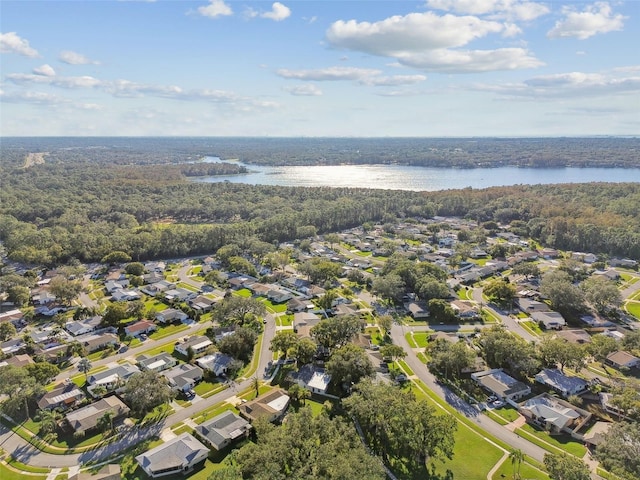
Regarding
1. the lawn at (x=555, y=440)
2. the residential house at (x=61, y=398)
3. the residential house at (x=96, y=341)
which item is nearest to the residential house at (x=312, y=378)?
the lawn at (x=555, y=440)

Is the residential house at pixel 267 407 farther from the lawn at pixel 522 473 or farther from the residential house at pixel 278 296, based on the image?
the residential house at pixel 278 296

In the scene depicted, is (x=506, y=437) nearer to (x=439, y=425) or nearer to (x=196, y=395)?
(x=439, y=425)

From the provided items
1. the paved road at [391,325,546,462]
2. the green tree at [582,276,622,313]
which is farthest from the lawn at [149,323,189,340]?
the green tree at [582,276,622,313]

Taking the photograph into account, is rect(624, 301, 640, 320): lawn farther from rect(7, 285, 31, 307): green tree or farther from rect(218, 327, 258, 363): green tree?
rect(7, 285, 31, 307): green tree

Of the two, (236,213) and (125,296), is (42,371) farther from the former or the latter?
(236,213)

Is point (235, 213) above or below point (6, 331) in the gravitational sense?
above

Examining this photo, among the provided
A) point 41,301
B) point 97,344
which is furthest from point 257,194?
point 97,344

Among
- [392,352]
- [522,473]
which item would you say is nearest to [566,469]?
[522,473]
